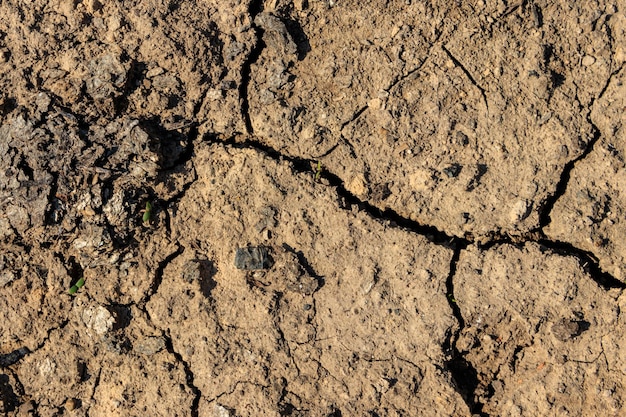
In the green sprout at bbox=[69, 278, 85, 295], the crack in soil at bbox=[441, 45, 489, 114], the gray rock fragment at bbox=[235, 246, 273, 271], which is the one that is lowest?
the green sprout at bbox=[69, 278, 85, 295]

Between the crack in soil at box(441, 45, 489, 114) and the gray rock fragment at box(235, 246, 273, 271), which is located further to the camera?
the crack in soil at box(441, 45, 489, 114)

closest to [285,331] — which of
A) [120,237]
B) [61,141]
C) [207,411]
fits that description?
[207,411]

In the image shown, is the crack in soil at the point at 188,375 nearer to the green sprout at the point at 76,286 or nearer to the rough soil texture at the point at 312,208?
the rough soil texture at the point at 312,208

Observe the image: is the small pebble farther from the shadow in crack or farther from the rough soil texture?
the shadow in crack

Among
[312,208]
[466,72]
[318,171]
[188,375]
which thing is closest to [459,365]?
[312,208]

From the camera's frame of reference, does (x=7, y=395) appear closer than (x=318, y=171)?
Yes

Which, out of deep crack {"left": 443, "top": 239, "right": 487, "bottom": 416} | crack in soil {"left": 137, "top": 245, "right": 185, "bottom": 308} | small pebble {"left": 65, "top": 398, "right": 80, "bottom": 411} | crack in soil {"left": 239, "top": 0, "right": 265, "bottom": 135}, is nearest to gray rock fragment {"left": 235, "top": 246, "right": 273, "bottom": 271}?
crack in soil {"left": 137, "top": 245, "right": 185, "bottom": 308}

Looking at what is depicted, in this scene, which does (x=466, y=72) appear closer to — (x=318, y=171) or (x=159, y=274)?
(x=318, y=171)

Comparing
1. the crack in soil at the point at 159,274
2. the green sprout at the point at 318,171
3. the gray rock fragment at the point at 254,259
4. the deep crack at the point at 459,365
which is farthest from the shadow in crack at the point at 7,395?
the deep crack at the point at 459,365
